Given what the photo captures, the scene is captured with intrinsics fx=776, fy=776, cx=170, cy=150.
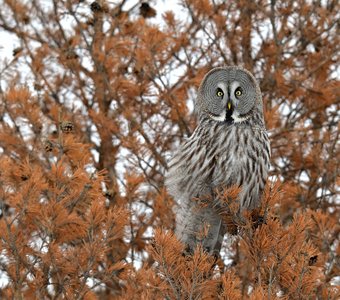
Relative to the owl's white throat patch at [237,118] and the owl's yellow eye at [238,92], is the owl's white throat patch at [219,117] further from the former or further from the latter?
the owl's yellow eye at [238,92]

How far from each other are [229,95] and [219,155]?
0.46 meters

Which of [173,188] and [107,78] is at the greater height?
[107,78]

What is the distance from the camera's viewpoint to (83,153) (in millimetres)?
3111

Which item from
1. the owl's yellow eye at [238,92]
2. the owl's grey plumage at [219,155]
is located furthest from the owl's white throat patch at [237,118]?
the owl's yellow eye at [238,92]

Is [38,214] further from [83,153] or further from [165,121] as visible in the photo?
[165,121]

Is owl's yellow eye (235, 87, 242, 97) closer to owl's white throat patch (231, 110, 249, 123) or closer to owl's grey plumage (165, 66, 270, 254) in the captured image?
owl's grey plumage (165, 66, 270, 254)

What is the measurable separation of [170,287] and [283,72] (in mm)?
2307

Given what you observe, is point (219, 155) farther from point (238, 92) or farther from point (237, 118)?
point (238, 92)

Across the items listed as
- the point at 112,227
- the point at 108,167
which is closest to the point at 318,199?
the point at 108,167

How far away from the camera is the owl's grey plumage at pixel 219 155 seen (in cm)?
351

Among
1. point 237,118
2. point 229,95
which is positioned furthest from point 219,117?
point 229,95

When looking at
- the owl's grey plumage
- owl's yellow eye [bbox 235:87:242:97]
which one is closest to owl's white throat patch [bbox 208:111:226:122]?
the owl's grey plumage

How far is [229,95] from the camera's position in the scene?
153 inches

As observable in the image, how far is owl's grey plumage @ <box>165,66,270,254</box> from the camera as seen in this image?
3.51m
